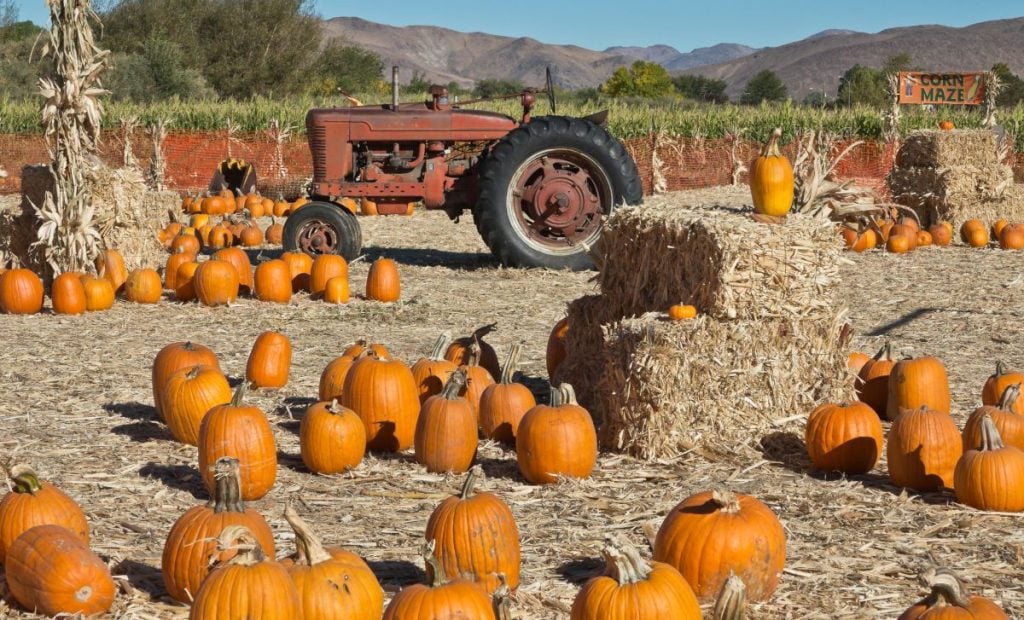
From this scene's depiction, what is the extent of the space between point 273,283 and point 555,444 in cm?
559

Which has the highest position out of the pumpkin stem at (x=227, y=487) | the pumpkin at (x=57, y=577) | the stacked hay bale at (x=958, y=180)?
the stacked hay bale at (x=958, y=180)

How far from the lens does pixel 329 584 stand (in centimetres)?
331

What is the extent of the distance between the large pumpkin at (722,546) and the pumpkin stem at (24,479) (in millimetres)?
2169

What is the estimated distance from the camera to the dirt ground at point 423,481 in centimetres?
404

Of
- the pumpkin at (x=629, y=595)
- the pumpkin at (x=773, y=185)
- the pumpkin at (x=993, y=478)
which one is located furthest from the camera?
the pumpkin at (x=773, y=185)

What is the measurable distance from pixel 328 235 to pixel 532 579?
29.9ft

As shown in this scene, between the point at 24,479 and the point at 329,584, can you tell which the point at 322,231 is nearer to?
the point at 24,479

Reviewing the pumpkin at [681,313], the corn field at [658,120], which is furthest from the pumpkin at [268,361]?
the corn field at [658,120]

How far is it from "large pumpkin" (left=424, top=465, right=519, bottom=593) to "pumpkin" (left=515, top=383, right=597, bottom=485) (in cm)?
119

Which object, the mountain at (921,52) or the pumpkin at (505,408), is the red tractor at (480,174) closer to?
the pumpkin at (505,408)

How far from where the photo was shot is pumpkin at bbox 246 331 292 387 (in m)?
6.98

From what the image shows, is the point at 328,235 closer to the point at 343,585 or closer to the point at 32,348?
the point at 32,348

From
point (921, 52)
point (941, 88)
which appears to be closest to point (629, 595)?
point (941, 88)

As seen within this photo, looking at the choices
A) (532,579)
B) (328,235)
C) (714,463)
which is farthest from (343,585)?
(328,235)
